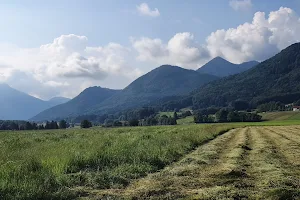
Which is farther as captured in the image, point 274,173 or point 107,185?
point 274,173

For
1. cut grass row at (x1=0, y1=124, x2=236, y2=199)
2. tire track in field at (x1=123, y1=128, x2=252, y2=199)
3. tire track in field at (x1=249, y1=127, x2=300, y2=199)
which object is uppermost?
cut grass row at (x1=0, y1=124, x2=236, y2=199)

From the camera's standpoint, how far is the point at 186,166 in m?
14.5

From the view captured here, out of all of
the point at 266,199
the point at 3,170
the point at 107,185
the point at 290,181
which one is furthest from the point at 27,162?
the point at 290,181

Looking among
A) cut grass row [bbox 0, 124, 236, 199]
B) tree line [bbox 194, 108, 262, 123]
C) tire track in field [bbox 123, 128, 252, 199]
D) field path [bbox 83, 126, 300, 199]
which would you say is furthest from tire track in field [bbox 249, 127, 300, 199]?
tree line [bbox 194, 108, 262, 123]

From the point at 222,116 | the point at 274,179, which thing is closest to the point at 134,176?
the point at 274,179

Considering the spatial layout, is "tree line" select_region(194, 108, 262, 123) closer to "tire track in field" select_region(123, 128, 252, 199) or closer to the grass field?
the grass field

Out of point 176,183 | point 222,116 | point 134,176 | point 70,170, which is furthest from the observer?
point 222,116

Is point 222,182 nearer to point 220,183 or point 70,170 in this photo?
point 220,183

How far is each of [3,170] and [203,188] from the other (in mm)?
6585

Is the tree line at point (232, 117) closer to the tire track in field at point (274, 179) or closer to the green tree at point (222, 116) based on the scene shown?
the green tree at point (222, 116)

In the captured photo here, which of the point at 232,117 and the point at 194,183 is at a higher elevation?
the point at 232,117

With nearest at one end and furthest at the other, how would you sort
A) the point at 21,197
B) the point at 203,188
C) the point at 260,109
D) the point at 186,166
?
the point at 21,197 → the point at 203,188 → the point at 186,166 → the point at 260,109

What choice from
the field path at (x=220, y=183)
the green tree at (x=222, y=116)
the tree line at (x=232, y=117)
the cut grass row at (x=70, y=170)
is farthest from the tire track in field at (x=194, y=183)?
the green tree at (x=222, y=116)

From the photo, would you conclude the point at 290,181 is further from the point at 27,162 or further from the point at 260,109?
the point at 260,109
